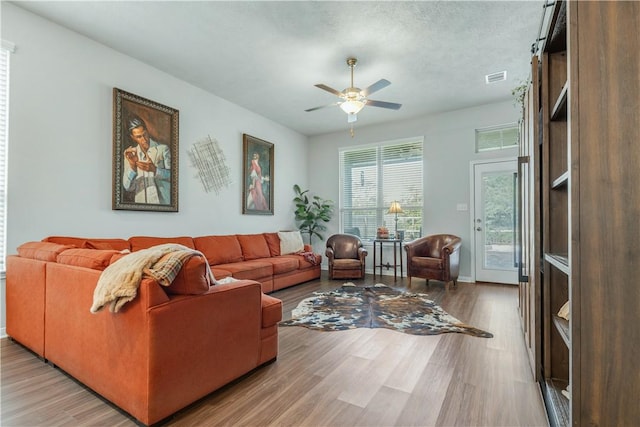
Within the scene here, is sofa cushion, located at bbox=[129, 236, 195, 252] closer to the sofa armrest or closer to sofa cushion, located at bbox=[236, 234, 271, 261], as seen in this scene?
sofa cushion, located at bbox=[236, 234, 271, 261]

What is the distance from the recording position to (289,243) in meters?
5.61

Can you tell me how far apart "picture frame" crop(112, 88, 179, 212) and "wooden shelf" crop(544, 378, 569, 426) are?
13.5 feet

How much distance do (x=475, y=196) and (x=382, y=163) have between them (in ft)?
6.04

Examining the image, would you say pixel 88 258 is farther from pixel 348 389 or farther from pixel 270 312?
pixel 348 389

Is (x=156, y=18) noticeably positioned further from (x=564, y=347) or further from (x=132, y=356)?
(x=564, y=347)

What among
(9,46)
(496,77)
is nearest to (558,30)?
(496,77)

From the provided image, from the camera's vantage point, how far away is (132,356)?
1.60 metres

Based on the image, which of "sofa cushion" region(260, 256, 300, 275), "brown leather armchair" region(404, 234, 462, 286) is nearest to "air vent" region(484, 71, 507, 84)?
"brown leather armchair" region(404, 234, 462, 286)

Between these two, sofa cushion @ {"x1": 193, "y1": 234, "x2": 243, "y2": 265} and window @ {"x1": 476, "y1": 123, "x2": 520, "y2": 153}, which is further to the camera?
window @ {"x1": 476, "y1": 123, "x2": 520, "y2": 153}

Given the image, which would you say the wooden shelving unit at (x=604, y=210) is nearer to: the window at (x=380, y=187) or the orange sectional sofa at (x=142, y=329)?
the orange sectional sofa at (x=142, y=329)

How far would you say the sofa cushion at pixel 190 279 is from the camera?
5.53 ft

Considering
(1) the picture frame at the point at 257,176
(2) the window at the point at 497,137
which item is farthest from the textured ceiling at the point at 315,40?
(1) the picture frame at the point at 257,176

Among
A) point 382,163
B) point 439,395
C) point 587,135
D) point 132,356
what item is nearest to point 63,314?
point 132,356

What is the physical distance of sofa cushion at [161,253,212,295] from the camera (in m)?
1.69
